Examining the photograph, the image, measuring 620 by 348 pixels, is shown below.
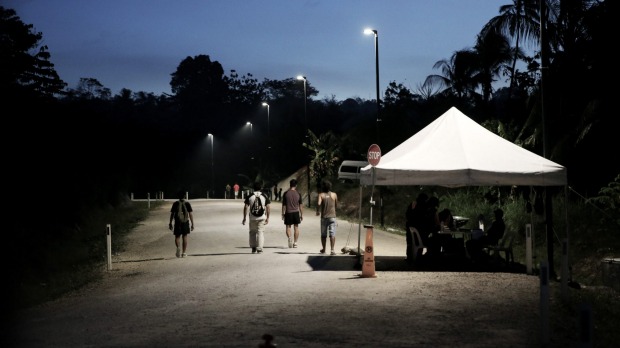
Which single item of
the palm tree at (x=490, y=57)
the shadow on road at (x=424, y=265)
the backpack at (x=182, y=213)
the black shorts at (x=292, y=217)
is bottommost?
→ the shadow on road at (x=424, y=265)

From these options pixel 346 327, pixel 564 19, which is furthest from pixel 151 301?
pixel 564 19

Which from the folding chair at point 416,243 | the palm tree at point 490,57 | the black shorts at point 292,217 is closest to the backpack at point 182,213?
the black shorts at point 292,217

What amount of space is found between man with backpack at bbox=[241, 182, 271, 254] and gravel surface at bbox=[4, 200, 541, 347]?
1.49ft

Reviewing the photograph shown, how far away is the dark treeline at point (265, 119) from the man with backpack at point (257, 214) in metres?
7.09

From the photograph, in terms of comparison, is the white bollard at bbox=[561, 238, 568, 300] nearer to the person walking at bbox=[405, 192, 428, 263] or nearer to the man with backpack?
the person walking at bbox=[405, 192, 428, 263]

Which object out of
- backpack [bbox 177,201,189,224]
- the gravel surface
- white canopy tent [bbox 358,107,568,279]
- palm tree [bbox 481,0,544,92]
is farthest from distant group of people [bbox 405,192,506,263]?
palm tree [bbox 481,0,544,92]

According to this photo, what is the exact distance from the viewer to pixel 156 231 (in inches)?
1219

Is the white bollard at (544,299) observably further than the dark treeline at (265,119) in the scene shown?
No

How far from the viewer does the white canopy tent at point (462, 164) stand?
16.1 m

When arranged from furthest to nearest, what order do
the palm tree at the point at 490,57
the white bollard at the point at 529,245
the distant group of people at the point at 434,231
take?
the palm tree at the point at 490,57
the distant group of people at the point at 434,231
the white bollard at the point at 529,245

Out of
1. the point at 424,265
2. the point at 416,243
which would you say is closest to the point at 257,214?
the point at 416,243

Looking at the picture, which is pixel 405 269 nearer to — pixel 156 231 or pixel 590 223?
pixel 590 223

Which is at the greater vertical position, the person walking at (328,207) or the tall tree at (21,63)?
the tall tree at (21,63)

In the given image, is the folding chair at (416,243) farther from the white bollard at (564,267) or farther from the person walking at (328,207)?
the white bollard at (564,267)
